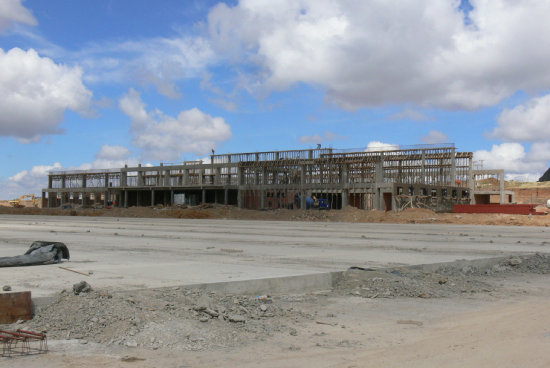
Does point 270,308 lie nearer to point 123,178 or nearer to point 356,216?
point 356,216

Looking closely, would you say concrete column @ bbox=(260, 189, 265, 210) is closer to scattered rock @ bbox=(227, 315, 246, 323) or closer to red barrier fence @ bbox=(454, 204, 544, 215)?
red barrier fence @ bbox=(454, 204, 544, 215)

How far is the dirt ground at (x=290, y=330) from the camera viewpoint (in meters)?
4.94

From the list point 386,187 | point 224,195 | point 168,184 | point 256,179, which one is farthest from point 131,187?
point 386,187

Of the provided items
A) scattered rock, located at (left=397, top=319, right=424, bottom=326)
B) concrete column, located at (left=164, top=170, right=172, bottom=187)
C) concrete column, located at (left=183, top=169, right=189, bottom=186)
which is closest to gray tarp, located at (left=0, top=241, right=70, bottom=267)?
scattered rock, located at (left=397, top=319, right=424, bottom=326)

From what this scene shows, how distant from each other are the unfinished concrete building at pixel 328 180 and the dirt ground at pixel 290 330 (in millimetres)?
45298

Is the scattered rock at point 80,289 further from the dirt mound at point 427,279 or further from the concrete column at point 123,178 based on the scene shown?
the concrete column at point 123,178

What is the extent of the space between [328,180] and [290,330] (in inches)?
2289

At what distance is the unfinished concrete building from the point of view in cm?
5734

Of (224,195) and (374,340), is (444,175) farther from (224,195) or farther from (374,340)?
(374,340)

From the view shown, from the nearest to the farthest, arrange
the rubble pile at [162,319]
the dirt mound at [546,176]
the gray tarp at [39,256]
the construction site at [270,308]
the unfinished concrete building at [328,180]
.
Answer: the construction site at [270,308] → the rubble pile at [162,319] → the gray tarp at [39,256] → the unfinished concrete building at [328,180] → the dirt mound at [546,176]

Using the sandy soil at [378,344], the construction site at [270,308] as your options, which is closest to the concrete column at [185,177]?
the construction site at [270,308]

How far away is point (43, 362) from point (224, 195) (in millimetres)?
72763

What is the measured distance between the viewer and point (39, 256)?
10867 mm

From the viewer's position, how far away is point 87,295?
259 inches
